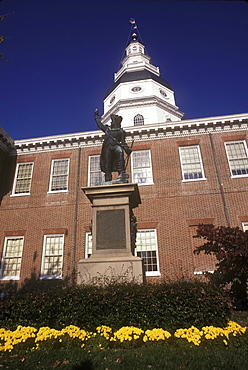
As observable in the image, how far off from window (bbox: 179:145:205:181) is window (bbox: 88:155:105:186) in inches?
218

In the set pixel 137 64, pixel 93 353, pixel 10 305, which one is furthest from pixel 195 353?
pixel 137 64

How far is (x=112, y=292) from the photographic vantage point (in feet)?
17.5

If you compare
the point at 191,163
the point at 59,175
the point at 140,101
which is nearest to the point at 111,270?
the point at 191,163

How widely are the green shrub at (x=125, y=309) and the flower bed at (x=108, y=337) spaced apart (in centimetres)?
28

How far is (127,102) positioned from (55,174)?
15.6 metres

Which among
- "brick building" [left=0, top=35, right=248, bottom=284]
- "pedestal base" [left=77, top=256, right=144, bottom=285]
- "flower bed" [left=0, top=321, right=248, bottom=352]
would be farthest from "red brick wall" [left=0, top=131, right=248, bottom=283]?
"flower bed" [left=0, top=321, right=248, bottom=352]

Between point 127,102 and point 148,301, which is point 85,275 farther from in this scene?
point 127,102

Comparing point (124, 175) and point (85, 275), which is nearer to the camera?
point (85, 275)

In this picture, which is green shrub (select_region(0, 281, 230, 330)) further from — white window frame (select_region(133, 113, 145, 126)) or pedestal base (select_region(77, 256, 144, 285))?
white window frame (select_region(133, 113, 145, 126))

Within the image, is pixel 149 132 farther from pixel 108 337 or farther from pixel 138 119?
pixel 108 337

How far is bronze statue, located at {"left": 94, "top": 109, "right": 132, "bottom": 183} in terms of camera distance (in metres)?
8.44

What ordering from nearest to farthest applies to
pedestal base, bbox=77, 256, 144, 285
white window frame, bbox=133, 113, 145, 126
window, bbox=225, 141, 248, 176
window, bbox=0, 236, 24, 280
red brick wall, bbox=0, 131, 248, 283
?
pedestal base, bbox=77, 256, 144, 285
red brick wall, bbox=0, 131, 248, 283
window, bbox=0, 236, 24, 280
window, bbox=225, 141, 248, 176
white window frame, bbox=133, 113, 145, 126

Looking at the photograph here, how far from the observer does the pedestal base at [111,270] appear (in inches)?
253

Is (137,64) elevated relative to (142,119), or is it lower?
elevated
